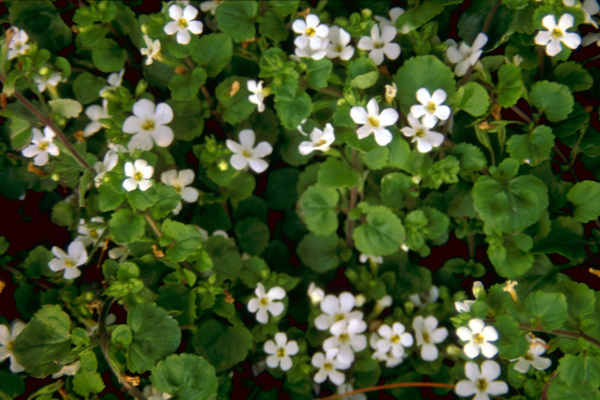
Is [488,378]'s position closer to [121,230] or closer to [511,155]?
[511,155]

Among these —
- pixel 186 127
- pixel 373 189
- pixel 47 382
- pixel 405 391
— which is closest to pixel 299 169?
pixel 373 189

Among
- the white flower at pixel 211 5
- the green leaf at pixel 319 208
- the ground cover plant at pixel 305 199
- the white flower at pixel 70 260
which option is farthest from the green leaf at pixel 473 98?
the white flower at pixel 70 260

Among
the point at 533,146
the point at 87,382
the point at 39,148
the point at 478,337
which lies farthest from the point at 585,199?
the point at 39,148

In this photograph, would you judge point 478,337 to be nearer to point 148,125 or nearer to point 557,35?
point 557,35

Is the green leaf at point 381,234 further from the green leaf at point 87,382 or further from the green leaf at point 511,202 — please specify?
the green leaf at point 87,382

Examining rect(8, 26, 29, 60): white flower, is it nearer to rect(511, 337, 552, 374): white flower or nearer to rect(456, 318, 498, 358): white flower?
rect(456, 318, 498, 358): white flower
